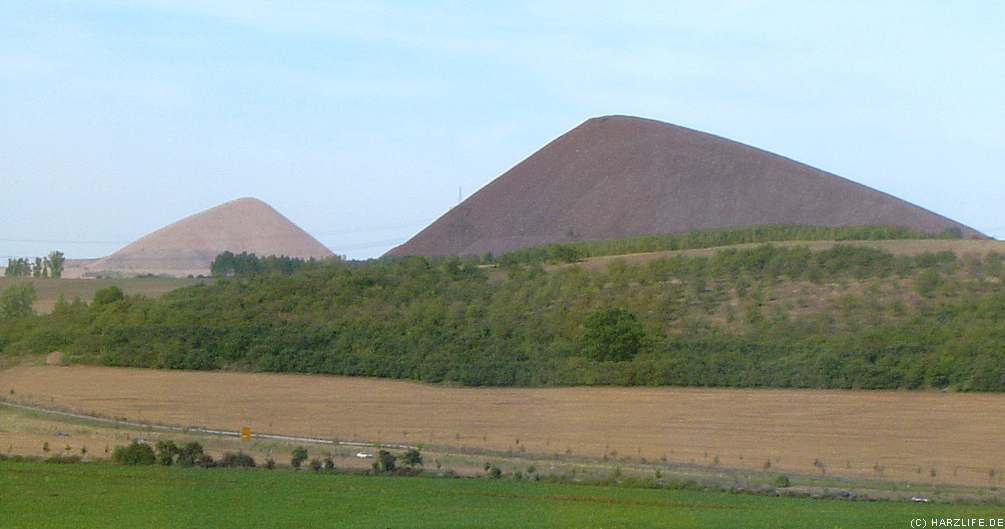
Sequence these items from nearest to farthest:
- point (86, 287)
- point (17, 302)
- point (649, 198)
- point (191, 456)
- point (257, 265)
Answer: point (191, 456) < point (17, 302) < point (257, 265) < point (86, 287) < point (649, 198)

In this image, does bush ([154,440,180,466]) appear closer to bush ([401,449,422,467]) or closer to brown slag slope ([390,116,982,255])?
bush ([401,449,422,467])

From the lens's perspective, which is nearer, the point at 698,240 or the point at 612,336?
the point at 612,336

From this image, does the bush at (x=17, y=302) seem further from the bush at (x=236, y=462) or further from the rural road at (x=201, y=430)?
the bush at (x=236, y=462)

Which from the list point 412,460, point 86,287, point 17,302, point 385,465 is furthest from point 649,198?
point 385,465

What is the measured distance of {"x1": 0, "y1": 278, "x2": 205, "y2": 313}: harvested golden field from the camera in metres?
64.7

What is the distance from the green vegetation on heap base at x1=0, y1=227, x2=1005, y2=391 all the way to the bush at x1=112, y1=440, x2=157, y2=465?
46.0 ft

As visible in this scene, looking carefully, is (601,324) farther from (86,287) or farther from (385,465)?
(86,287)

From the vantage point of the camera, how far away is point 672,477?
2738cm

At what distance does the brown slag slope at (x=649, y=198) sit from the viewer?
78.1 meters

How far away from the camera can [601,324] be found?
4181 cm

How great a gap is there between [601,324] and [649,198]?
40.1 meters

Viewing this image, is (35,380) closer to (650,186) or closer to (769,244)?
(769,244)

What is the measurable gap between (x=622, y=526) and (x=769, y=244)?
3521 centimetres

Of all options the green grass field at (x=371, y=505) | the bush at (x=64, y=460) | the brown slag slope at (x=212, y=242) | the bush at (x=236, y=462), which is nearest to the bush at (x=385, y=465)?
the green grass field at (x=371, y=505)
